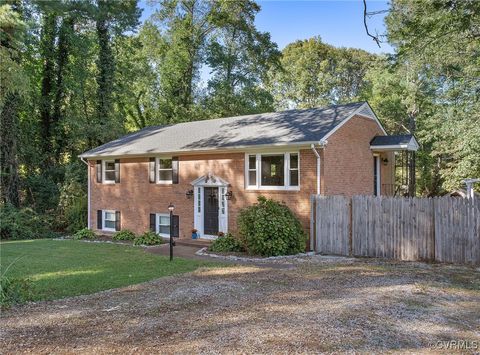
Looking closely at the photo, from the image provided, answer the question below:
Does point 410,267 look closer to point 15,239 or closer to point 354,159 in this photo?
point 354,159

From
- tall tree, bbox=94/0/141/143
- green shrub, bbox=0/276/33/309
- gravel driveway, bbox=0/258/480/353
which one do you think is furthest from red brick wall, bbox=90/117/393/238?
tall tree, bbox=94/0/141/143

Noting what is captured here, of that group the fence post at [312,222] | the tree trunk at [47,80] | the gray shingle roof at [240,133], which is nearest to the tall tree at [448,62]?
the gray shingle roof at [240,133]

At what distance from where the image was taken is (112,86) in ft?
93.2

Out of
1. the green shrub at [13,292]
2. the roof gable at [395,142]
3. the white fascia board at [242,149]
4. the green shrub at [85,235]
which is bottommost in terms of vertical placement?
the green shrub at [85,235]

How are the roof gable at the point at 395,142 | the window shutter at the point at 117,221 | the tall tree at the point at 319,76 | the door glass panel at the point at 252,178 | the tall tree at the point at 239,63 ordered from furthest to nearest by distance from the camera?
the tall tree at the point at 319,76 < the tall tree at the point at 239,63 < the window shutter at the point at 117,221 < the roof gable at the point at 395,142 < the door glass panel at the point at 252,178

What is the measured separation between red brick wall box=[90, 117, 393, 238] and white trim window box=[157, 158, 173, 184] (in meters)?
0.29

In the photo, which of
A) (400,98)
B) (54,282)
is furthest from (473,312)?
(400,98)

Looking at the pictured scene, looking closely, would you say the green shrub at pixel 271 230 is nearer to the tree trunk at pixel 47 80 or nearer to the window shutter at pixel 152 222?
Result: the window shutter at pixel 152 222

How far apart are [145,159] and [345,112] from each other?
911 cm

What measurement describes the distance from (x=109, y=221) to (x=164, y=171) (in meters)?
4.69

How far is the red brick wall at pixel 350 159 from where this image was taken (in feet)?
45.7

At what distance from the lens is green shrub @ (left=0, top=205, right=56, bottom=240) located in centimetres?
1977

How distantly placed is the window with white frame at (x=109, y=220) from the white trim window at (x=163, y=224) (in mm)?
3320

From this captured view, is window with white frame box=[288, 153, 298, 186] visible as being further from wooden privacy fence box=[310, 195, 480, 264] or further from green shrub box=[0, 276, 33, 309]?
green shrub box=[0, 276, 33, 309]
